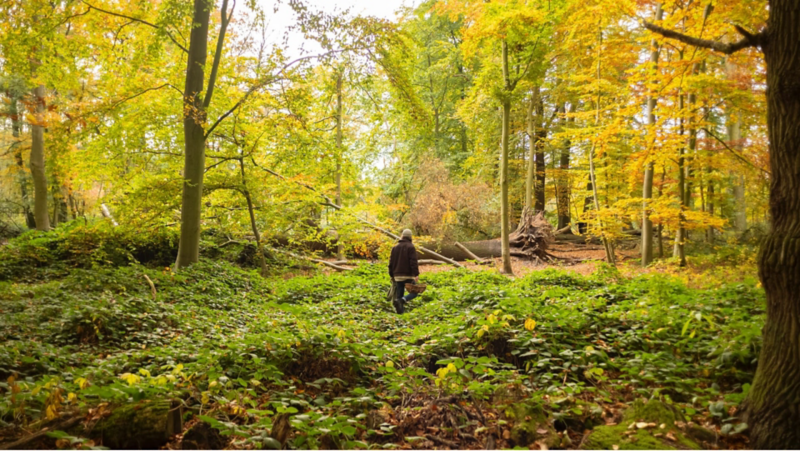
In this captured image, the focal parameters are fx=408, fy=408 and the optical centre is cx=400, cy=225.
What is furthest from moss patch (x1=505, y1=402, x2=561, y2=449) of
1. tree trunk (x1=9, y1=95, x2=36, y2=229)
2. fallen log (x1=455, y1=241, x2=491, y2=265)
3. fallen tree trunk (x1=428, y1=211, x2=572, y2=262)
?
tree trunk (x1=9, y1=95, x2=36, y2=229)

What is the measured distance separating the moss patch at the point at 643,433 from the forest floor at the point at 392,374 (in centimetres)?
1

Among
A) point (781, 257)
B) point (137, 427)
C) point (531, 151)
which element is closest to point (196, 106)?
point (137, 427)

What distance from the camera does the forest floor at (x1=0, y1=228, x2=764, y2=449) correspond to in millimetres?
2904

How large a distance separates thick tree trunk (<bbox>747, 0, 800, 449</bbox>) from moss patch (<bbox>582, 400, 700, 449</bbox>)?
0.45 metres

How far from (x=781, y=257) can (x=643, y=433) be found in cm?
149

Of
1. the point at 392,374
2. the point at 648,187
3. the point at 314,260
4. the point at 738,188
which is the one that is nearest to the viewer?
the point at 392,374

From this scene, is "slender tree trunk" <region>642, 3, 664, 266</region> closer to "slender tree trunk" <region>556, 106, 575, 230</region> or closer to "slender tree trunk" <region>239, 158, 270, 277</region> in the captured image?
"slender tree trunk" <region>556, 106, 575, 230</region>

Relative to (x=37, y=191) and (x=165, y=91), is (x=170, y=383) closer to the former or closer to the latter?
(x=165, y=91)

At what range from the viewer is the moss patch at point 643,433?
2.69m

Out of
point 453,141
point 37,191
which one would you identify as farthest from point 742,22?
point 37,191

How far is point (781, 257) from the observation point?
2713 mm

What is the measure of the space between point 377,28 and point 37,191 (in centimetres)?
1349

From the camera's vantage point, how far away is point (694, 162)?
11406 mm

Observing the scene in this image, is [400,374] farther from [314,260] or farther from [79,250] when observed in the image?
[314,260]
